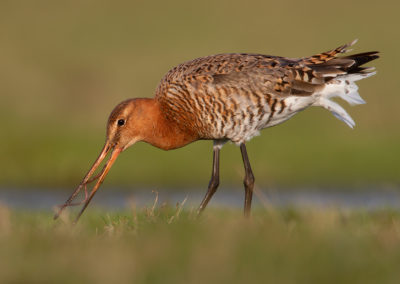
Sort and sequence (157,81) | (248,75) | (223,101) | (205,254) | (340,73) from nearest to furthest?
(205,254) < (223,101) < (248,75) < (340,73) < (157,81)

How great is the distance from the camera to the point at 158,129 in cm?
779

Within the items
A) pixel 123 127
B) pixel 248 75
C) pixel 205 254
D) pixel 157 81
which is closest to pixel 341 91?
pixel 248 75

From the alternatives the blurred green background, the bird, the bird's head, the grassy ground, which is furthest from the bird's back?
the blurred green background

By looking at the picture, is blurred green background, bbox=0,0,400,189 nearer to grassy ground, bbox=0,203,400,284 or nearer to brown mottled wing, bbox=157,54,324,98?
brown mottled wing, bbox=157,54,324,98

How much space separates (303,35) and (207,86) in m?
19.7

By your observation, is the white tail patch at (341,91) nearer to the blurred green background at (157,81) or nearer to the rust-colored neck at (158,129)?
the rust-colored neck at (158,129)

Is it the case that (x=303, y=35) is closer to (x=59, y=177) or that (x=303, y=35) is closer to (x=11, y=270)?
(x=59, y=177)

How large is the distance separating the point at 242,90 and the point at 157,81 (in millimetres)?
14997

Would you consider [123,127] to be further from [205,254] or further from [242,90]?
[205,254]

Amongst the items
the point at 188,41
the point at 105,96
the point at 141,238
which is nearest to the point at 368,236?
the point at 141,238

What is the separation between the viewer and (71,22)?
88.9ft

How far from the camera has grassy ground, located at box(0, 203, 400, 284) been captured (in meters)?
4.25

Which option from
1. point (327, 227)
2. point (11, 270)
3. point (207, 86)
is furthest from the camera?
point (207, 86)

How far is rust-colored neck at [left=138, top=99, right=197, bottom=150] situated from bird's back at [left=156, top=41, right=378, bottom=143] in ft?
0.24
